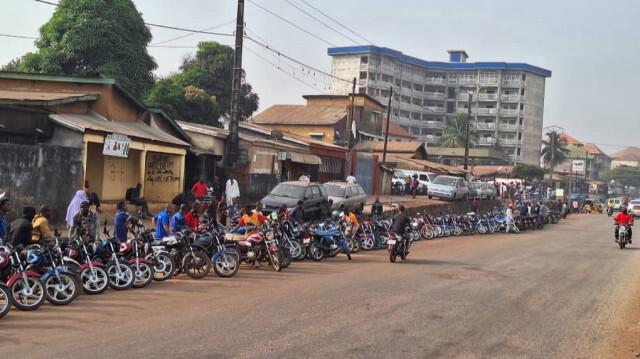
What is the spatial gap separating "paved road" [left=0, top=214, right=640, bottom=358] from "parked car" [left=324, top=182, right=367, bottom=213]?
10491 millimetres

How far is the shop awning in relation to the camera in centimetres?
3155

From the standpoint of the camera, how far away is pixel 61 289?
31.3 ft

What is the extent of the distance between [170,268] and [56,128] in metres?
9.75

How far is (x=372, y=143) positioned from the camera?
190ft

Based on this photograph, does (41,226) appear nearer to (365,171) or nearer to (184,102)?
(184,102)

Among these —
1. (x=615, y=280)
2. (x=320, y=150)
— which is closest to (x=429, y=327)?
(x=615, y=280)

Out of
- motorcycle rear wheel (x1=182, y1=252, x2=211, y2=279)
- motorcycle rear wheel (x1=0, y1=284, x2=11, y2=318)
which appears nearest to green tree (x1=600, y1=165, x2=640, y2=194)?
motorcycle rear wheel (x1=182, y1=252, x2=211, y2=279)

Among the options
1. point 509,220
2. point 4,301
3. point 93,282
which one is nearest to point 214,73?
point 509,220

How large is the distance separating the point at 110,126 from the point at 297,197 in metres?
6.94

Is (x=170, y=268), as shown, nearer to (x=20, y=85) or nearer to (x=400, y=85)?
(x=20, y=85)

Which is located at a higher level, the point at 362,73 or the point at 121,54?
the point at 362,73

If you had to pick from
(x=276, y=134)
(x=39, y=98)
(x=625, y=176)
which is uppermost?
(x=625, y=176)

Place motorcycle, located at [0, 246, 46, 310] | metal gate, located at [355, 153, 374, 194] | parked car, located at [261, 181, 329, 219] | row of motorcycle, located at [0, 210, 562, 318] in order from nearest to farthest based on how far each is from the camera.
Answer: motorcycle, located at [0, 246, 46, 310], row of motorcycle, located at [0, 210, 562, 318], parked car, located at [261, 181, 329, 219], metal gate, located at [355, 153, 374, 194]

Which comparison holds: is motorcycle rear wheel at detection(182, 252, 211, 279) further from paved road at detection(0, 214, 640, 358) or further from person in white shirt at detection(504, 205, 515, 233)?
person in white shirt at detection(504, 205, 515, 233)
